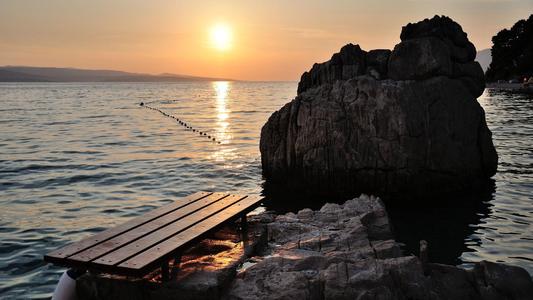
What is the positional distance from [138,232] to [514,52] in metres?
124

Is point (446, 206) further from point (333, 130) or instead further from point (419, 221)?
point (333, 130)

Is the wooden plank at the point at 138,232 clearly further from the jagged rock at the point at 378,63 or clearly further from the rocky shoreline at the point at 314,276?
the jagged rock at the point at 378,63

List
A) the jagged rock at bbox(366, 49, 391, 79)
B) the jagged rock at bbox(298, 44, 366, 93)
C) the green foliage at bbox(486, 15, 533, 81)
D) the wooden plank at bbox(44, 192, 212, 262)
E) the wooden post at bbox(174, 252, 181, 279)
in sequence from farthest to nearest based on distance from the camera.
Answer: the green foliage at bbox(486, 15, 533, 81), the jagged rock at bbox(298, 44, 366, 93), the jagged rock at bbox(366, 49, 391, 79), the wooden post at bbox(174, 252, 181, 279), the wooden plank at bbox(44, 192, 212, 262)

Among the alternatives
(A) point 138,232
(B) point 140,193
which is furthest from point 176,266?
(B) point 140,193

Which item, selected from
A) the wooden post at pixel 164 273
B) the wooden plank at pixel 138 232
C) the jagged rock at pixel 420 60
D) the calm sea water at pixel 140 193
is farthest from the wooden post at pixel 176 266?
the jagged rock at pixel 420 60

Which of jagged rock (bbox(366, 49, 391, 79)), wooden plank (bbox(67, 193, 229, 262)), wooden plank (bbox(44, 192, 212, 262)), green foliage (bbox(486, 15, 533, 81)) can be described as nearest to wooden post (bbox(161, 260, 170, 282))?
wooden plank (bbox(67, 193, 229, 262))

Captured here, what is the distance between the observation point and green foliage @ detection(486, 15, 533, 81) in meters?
105

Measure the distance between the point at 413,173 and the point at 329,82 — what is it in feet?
16.1

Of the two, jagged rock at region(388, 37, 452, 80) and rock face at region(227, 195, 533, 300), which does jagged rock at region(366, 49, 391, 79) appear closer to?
jagged rock at region(388, 37, 452, 80)

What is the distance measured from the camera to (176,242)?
271 inches

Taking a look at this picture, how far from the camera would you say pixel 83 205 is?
15.9 meters

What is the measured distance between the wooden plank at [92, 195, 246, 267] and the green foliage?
110950mm

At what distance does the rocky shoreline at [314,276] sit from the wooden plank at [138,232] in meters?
0.48

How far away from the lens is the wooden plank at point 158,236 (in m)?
6.32
